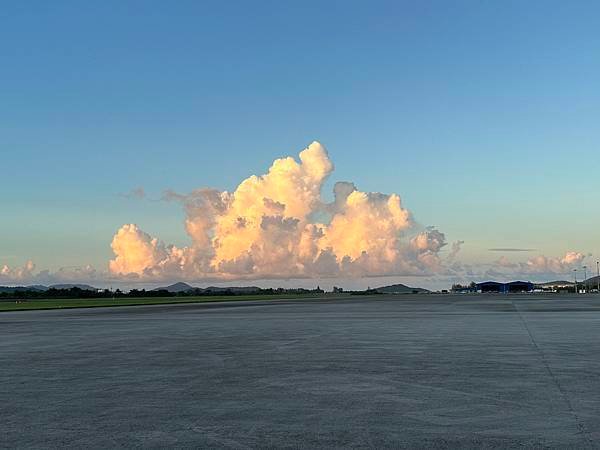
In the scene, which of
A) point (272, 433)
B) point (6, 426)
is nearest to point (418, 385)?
point (272, 433)

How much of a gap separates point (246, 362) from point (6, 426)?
850cm

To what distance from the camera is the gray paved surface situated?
9242 mm

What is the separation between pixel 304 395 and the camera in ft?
41.2

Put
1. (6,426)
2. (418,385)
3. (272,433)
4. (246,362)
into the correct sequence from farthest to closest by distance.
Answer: (246,362) < (418,385) < (6,426) < (272,433)

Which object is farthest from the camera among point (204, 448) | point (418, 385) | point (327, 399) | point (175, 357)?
point (175, 357)

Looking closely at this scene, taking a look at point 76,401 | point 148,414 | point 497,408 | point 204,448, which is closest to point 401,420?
point 497,408

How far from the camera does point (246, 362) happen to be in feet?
58.8

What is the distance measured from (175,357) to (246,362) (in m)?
2.75

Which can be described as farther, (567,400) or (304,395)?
(304,395)

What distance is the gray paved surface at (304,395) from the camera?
9242 millimetres

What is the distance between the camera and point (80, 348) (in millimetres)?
22797

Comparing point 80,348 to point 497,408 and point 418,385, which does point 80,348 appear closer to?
point 418,385

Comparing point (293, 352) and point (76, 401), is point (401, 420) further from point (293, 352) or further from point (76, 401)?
point (293, 352)

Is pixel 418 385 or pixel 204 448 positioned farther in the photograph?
pixel 418 385
